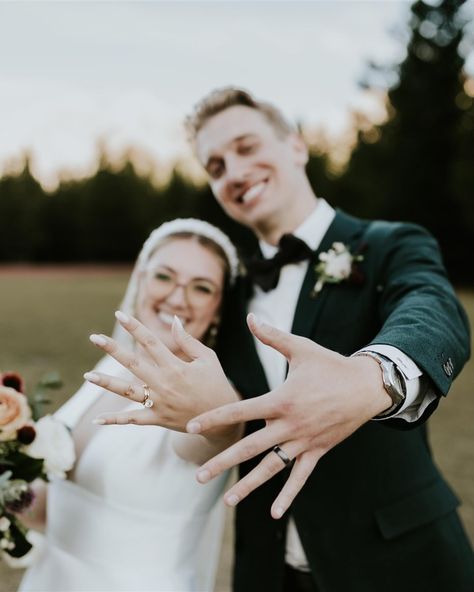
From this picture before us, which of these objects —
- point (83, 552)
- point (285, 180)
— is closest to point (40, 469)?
point (83, 552)

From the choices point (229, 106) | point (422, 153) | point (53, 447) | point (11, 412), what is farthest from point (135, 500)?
point (422, 153)

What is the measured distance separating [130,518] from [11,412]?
24.1 inches

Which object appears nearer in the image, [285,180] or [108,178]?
[285,180]

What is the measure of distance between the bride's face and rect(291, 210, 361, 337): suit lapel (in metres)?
0.42

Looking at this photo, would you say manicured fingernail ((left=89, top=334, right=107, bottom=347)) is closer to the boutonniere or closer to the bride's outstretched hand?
Answer: the bride's outstretched hand

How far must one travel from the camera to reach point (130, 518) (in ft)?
7.47

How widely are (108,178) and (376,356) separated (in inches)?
1767

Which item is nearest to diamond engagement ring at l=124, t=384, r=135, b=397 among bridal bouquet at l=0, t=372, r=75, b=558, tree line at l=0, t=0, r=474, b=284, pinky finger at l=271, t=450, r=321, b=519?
pinky finger at l=271, t=450, r=321, b=519

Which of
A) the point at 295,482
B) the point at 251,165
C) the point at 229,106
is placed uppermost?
the point at 229,106

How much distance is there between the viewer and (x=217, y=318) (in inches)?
101

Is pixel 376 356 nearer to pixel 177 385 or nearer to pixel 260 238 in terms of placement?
pixel 177 385

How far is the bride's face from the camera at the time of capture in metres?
2.46

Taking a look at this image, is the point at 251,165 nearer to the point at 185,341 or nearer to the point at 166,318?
the point at 166,318

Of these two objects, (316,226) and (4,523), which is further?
(316,226)
